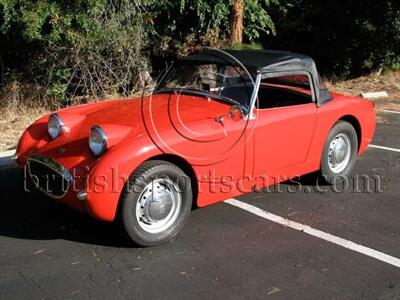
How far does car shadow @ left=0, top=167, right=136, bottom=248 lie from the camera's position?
14.1 feet

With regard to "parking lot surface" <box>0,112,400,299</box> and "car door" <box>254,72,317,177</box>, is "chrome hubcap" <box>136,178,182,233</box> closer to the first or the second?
"parking lot surface" <box>0,112,400,299</box>

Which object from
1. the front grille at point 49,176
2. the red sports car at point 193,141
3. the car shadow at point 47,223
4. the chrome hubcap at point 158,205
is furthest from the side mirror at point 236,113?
the front grille at point 49,176

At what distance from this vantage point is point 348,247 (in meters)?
4.19

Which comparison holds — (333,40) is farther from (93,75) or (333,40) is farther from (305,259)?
(305,259)

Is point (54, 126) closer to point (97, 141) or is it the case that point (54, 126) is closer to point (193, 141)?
point (97, 141)

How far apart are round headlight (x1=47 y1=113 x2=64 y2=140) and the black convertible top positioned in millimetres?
1472

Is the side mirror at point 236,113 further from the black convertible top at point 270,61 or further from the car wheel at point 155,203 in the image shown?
the car wheel at point 155,203

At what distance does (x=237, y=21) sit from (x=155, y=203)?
7.68 metres

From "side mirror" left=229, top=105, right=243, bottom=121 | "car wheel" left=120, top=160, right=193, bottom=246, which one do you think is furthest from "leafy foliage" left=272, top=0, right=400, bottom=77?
"car wheel" left=120, top=160, right=193, bottom=246

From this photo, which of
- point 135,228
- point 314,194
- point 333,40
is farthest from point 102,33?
point 333,40

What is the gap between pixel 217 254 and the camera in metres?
4.04

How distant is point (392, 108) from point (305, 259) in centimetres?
708

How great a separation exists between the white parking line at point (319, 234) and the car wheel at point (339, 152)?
1.00 meters

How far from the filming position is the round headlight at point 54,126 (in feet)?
15.2
